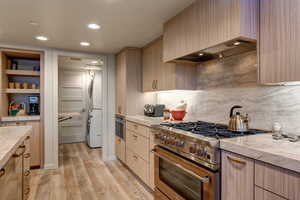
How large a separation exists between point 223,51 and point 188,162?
1186 mm

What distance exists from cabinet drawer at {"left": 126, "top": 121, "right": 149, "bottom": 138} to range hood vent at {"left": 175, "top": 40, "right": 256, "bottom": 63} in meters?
1.08

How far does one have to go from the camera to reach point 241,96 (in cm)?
190

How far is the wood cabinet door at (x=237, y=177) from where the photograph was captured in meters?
1.15

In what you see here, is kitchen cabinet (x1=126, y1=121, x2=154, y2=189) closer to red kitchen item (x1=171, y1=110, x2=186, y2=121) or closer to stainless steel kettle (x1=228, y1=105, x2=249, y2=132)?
red kitchen item (x1=171, y1=110, x2=186, y2=121)

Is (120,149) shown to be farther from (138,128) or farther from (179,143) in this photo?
(179,143)

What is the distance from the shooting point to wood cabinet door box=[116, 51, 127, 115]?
11.4 feet

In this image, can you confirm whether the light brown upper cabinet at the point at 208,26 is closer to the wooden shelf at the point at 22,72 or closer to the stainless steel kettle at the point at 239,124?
the stainless steel kettle at the point at 239,124

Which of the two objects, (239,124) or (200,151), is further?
(239,124)

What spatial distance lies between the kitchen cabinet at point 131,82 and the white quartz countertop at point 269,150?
2274 mm

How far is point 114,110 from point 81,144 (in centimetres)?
206

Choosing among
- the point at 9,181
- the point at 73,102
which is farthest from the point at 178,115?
the point at 73,102

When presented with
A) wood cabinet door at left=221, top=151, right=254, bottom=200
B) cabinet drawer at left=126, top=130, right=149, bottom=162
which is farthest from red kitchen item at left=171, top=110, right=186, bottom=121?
wood cabinet door at left=221, top=151, right=254, bottom=200

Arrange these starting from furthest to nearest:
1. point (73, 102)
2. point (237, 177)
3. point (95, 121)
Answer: point (73, 102)
point (95, 121)
point (237, 177)

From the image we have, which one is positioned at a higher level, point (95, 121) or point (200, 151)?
point (200, 151)
